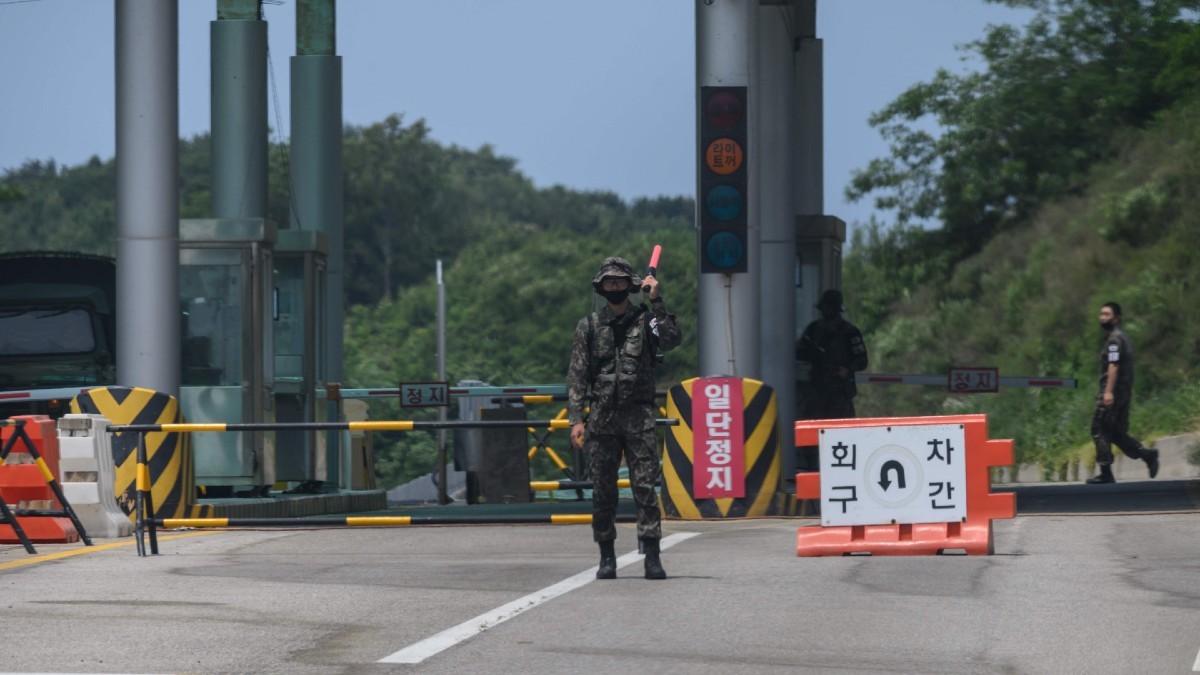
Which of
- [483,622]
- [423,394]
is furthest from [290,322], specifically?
[483,622]

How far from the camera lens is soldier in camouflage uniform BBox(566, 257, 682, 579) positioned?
40.5ft

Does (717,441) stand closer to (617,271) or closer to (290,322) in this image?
(617,271)

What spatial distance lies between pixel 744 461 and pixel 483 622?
8020 mm

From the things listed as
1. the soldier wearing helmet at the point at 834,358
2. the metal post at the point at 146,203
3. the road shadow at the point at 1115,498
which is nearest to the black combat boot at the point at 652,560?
the road shadow at the point at 1115,498

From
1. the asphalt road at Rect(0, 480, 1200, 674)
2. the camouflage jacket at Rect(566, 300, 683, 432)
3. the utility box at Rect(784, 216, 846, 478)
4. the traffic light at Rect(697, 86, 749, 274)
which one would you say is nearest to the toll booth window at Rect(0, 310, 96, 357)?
the utility box at Rect(784, 216, 846, 478)

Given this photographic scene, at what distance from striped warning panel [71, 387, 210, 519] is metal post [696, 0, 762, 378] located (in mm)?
4823

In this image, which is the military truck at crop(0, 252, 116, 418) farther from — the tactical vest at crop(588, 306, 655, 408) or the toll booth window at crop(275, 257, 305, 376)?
the tactical vest at crop(588, 306, 655, 408)

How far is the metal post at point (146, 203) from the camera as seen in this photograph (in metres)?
19.7

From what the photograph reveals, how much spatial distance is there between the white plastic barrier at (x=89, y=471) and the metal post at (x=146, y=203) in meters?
3.35

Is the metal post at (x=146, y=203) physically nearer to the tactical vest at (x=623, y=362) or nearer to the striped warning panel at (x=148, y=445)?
the striped warning panel at (x=148, y=445)

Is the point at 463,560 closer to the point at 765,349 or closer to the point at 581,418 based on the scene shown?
the point at 581,418

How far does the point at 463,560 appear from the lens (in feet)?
45.7

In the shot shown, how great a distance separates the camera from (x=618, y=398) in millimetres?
12367

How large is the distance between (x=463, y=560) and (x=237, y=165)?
43.7 ft
